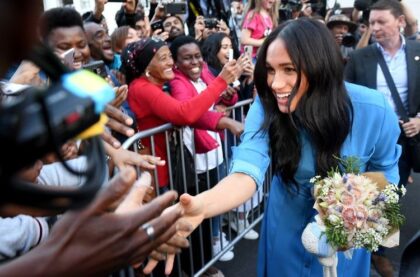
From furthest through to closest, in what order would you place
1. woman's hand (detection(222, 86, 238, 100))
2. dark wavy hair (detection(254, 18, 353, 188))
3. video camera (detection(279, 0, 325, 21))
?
video camera (detection(279, 0, 325, 21)), woman's hand (detection(222, 86, 238, 100)), dark wavy hair (detection(254, 18, 353, 188))

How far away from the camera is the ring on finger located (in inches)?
34.3

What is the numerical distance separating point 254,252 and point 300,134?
2.15 metres

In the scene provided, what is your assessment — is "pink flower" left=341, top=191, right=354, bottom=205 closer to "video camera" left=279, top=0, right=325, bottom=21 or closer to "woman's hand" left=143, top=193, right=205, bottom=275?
"woman's hand" left=143, top=193, right=205, bottom=275

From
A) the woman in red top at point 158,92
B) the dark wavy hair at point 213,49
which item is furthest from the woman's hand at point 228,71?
the dark wavy hair at point 213,49

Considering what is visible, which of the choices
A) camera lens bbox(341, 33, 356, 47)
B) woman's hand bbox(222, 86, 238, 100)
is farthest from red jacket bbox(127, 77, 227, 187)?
camera lens bbox(341, 33, 356, 47)

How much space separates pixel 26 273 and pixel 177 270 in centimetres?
256

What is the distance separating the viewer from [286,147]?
1.96 metres

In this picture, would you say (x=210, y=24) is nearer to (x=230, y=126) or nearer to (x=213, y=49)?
(x=213, y=49)

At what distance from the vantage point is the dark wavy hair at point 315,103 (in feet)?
6.07

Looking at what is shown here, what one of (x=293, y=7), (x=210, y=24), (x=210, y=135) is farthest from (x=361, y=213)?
(x=293, y=7)

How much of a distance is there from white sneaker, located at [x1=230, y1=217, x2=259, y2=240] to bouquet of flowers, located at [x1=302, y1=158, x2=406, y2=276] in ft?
7.01

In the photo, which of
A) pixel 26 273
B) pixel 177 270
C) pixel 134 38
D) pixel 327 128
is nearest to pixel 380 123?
pixel 327 128

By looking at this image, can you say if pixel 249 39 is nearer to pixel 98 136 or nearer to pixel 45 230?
pixel 45 230

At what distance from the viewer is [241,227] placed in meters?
3.91
